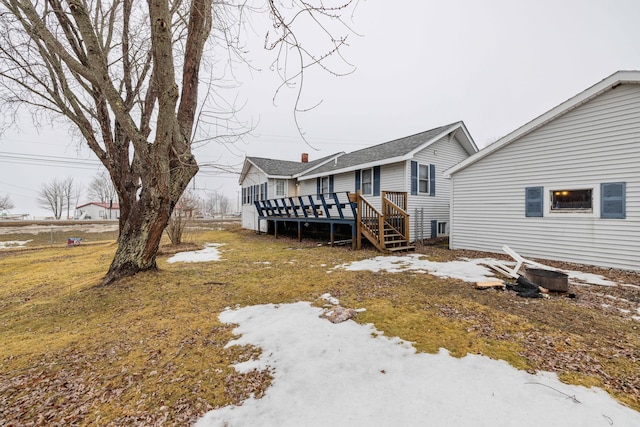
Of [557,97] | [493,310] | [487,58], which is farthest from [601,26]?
[557,97]

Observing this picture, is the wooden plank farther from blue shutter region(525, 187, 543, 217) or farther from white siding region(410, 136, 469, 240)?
white siding region(410, 136, 469, 240)

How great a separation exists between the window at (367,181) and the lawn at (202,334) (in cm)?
679

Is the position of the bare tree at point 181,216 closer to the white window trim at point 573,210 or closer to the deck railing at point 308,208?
the deck railing at point 308,208

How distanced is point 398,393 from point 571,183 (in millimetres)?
8307

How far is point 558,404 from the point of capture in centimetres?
197

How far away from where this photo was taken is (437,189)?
11.9 metres

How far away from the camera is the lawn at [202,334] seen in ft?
7.07

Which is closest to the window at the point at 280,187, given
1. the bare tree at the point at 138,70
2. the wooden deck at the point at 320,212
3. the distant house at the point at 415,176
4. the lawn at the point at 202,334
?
the wooden deck at the point at 320,212

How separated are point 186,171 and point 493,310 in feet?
21.1

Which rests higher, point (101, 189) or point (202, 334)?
point (101, 189)

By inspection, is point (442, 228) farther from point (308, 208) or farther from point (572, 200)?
point (308, 208)

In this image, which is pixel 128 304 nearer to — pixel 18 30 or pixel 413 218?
pixel 18 30

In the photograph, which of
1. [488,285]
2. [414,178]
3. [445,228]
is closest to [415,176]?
[414,178]

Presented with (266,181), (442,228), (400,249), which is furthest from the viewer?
(266,181)
